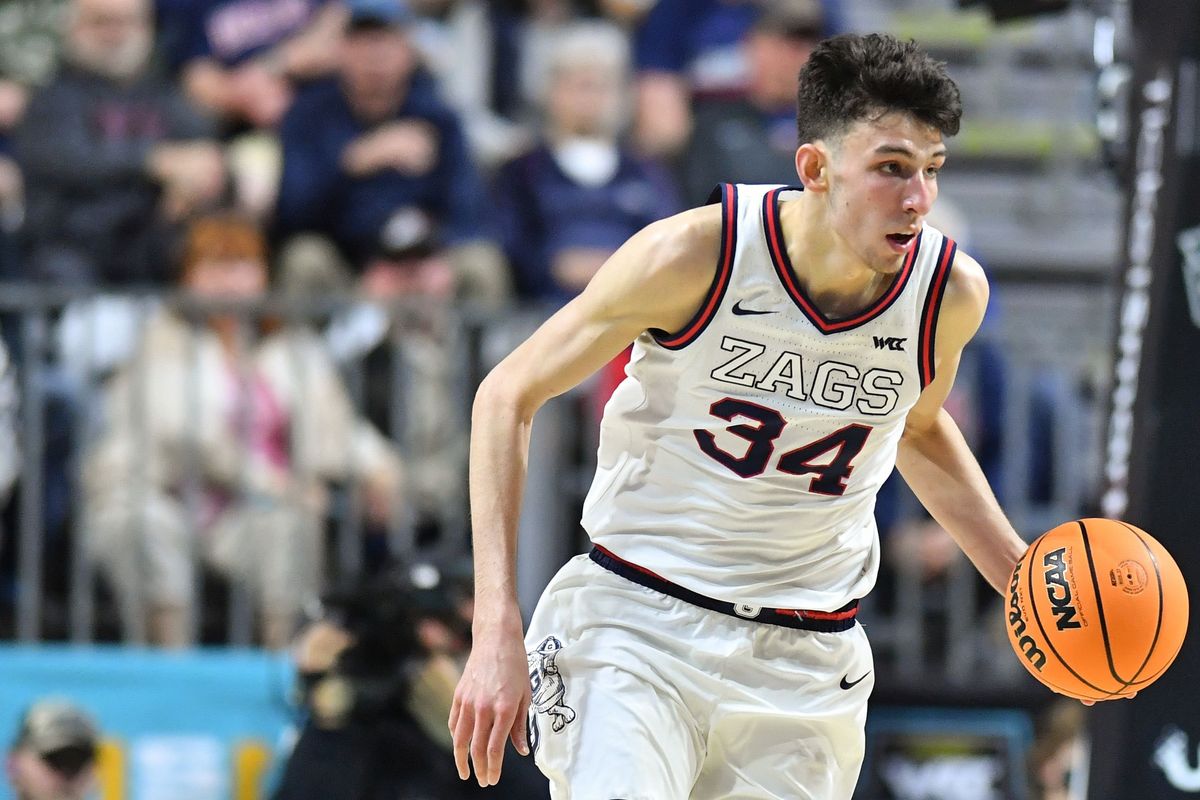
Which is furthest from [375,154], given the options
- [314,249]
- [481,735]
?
[481,735]

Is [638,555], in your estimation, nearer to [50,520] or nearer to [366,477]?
[366,477]

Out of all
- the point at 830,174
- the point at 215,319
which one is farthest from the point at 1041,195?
the point at 830,174

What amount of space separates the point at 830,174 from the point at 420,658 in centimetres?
341

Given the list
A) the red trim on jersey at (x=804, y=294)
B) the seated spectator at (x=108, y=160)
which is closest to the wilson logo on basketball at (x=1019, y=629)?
the red trim on jersey at (x=804, y=294)

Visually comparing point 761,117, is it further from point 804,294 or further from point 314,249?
point 804,294

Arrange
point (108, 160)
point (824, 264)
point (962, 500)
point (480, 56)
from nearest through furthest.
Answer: point (824, 264)
point (962, 500)
point (108, 160)
point (480, 56)

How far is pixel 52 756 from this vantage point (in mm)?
6930

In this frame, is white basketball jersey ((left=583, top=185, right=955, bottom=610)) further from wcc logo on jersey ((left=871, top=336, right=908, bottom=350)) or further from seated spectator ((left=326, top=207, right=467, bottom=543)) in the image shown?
seated spectator ((left=326, top=207, right=467, bottom=543))

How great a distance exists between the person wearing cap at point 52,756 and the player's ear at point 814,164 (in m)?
4.30

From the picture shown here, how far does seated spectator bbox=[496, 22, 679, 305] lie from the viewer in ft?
27.2

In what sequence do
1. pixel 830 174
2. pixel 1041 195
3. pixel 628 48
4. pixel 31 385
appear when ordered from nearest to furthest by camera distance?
pixel 830 174
pixel 31 385
pixel 628 48
pixel 1041 195

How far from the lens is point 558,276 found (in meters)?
8.21

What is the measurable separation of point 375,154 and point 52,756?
3050mm

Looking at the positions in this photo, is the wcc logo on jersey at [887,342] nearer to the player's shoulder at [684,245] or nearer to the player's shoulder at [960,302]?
the player's shoulder at [960,302]
